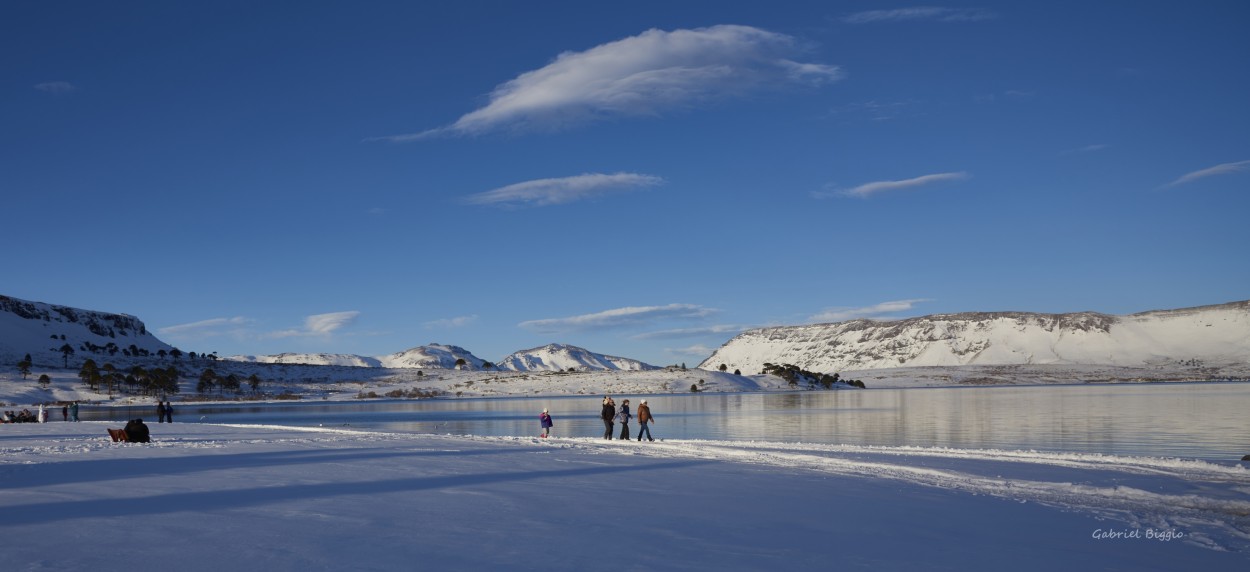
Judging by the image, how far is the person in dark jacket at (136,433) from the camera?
28344 mm

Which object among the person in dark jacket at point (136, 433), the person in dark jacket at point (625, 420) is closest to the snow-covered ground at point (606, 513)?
the person in dark jacket at point (136, 433)

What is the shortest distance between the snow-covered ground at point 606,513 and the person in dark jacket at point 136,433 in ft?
17.0

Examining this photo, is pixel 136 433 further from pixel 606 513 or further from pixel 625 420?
pixel 606 513

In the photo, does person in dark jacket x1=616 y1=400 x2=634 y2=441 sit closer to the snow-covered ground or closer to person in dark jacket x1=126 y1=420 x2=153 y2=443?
the snow-covered ground

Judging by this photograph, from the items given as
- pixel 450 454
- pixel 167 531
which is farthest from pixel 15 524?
pixel 450 454

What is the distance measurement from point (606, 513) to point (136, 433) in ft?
72.6

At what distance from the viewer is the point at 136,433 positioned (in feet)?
93.2

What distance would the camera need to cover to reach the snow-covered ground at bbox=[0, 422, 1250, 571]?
9398 millimetres

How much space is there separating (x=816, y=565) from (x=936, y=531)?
11.3 ft

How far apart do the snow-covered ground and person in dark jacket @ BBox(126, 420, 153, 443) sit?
5.17 meters

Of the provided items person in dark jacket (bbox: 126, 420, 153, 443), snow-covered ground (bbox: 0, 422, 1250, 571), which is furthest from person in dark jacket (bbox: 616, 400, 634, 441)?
person in dark jacket (bbox: 126, 420, 153, 443)

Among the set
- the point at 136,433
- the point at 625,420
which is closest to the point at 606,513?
the point at 625,420

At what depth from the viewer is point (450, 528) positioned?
429 inches

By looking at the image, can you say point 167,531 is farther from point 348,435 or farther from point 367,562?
point 348,435
